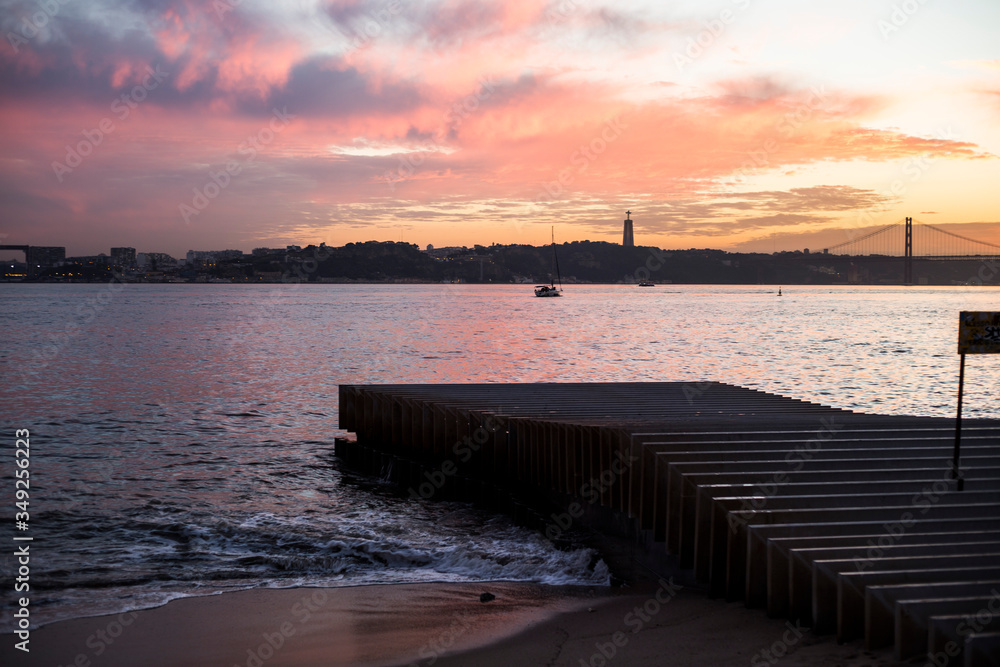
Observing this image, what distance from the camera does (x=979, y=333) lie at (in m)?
8.48

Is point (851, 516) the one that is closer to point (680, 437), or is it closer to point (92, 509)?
point (680, 437)

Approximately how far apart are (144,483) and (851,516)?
13.3 m

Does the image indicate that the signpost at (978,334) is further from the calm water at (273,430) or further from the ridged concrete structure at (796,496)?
the calm water at (273,430)

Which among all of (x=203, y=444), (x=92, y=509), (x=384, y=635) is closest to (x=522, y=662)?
(x=384, y=635)

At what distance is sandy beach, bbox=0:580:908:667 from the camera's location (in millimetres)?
7102

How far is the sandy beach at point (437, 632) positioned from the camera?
7102 mm

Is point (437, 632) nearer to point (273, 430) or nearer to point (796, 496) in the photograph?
point (796, 496)

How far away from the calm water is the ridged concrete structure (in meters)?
1.33

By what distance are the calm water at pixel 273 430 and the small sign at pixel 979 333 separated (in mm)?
4912

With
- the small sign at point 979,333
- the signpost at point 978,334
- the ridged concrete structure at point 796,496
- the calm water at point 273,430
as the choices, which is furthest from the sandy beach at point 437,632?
the small sign at point 979,333

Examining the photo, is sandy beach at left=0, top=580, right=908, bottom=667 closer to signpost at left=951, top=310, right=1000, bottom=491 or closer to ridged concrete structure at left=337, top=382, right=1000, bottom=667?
ridged concrete structure at left=337, top=382, right=1000, bottom=667

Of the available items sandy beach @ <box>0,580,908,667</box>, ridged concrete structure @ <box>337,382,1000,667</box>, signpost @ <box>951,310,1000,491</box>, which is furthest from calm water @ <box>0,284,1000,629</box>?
signpost @ <box>951,310,1000,491</box>

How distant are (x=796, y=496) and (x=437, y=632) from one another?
12.8 ft

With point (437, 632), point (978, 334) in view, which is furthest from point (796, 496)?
point (437, 632)
